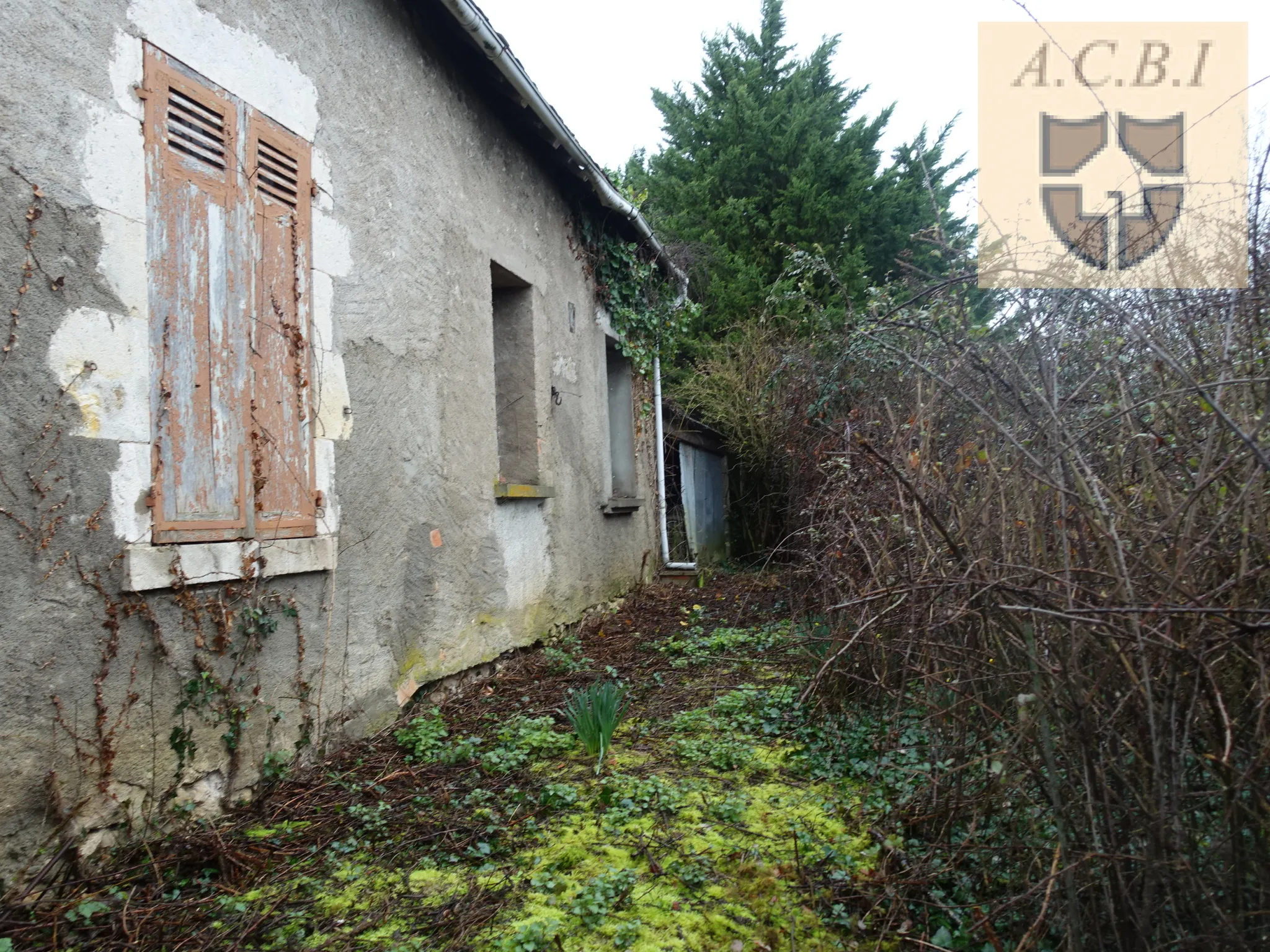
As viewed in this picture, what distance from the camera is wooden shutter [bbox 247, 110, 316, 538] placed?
3236mm

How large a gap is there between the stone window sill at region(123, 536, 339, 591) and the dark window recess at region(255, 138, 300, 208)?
1392 mm

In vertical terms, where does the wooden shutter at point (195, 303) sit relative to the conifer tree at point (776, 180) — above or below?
below

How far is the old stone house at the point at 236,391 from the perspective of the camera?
240 centimetres

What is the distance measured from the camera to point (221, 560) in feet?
9.62

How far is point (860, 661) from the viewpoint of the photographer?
369 cm

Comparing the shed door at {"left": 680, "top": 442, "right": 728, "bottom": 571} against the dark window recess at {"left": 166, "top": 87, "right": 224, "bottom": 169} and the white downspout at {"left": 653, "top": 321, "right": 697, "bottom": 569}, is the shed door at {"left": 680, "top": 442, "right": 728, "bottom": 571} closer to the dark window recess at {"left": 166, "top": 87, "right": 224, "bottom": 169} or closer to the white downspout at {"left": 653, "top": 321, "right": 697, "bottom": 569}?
the white downspout at {"left": 653, "top": 321, "right": 697, "bottom": 569}

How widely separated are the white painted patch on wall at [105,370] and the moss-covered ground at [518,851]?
4.28 ft

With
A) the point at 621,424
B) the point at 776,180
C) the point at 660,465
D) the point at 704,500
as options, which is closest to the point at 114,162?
the point at 621,424

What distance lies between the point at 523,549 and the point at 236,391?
104 inches

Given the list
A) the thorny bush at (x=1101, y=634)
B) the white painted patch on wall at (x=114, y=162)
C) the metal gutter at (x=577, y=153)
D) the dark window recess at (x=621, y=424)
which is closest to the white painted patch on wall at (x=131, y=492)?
the white painted patch on wall at (x=114, y=162)

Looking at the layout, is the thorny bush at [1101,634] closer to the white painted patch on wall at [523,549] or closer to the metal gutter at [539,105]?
the white painted patch on wall at [523,549]

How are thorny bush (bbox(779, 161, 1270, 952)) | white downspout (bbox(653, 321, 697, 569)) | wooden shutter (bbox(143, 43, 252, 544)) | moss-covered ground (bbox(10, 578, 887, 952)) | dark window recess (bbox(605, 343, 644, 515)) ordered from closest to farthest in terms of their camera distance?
thorny bush (bbox(779, 161, 1270, 952)) < moss-covered ground (bbox(10, 578, 887, 952)) < wooden shutter (bbox(143, 43, 252, 544)) < dark window recess (bbox(605, 343, 644, 515)) < white downspout (bbox(653, 321, 697, 569))

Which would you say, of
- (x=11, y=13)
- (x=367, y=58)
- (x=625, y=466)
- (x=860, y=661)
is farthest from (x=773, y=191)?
(x=11, y=13)

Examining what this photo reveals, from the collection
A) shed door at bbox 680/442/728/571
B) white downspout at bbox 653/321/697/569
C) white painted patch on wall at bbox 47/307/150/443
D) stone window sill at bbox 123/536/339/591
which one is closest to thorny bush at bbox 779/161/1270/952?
stone window sill at bbox 123/536/339/591
